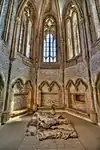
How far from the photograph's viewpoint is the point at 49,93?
934cm

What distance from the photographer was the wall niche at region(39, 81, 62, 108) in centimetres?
912

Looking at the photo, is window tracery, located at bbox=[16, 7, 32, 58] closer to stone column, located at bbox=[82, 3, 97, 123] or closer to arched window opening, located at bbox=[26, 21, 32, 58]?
arched window opening, located at bbox=[26, 21, 32, 58]

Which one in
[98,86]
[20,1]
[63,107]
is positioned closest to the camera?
[98,86]

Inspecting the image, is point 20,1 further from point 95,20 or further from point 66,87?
point 66,87

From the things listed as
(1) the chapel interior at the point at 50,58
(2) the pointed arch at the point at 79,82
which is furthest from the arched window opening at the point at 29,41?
(2) the pointed arch at the point at 79,82

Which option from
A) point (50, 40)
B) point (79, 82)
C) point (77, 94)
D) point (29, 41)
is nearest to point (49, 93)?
point (77, 94)

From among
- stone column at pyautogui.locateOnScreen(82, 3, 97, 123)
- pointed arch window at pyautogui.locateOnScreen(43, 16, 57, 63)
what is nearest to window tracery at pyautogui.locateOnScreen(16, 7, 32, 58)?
pointed arch window at pyautogui.locateOnScreen(43, 16, 57, 63)

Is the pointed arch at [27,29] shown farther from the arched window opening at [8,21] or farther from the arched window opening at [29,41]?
the arched window opening at [8,21]

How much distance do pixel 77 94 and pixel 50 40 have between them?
651cm

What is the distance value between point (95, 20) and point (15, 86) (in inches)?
284

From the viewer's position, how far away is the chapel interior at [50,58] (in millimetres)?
6121

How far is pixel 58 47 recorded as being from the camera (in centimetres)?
1023

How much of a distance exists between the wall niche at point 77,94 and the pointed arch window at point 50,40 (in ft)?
11.0

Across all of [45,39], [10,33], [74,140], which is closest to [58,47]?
[45,39]
